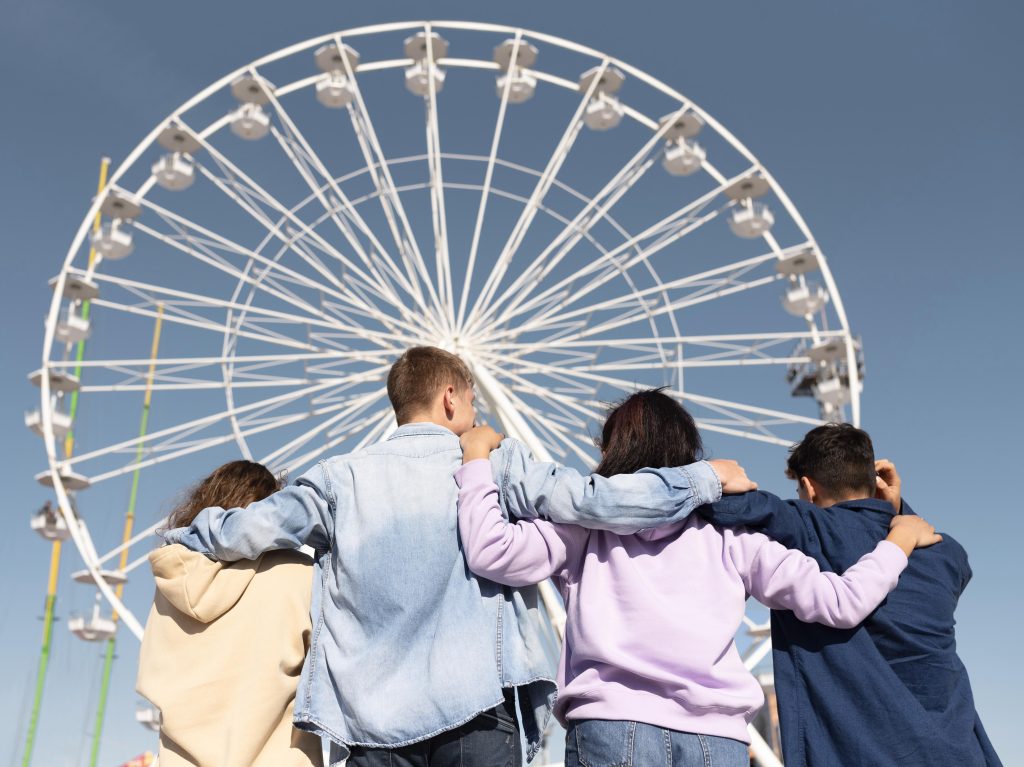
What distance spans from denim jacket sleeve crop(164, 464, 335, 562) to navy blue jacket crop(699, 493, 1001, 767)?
99cm

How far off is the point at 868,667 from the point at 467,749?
105cm

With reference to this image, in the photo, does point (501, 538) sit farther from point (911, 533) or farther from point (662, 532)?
point (911, 533)

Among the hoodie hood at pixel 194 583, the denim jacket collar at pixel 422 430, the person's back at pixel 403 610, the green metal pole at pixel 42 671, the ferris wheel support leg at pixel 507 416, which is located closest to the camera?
the person's back at pixel 403 610

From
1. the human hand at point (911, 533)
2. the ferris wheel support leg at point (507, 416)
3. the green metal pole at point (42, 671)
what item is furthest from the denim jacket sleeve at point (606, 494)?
the green metal pole at point (42, 671)

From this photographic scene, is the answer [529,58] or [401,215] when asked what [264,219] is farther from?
[529,58]

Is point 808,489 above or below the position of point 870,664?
above

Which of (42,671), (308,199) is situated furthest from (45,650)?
(308,199)

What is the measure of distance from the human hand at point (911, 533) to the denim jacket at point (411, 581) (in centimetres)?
62

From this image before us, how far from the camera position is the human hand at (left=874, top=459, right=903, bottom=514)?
9.86 ft

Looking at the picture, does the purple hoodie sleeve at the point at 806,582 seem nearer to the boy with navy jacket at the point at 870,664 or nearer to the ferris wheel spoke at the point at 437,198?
the boy with navy jacket at the point at 870,664

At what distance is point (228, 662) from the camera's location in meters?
2.59

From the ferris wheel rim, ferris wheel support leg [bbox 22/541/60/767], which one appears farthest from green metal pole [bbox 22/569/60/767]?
the ferris wheel rim

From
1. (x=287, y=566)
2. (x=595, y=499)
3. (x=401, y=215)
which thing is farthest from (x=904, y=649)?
(x=401, y=215)

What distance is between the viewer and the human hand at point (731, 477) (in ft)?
8.16
